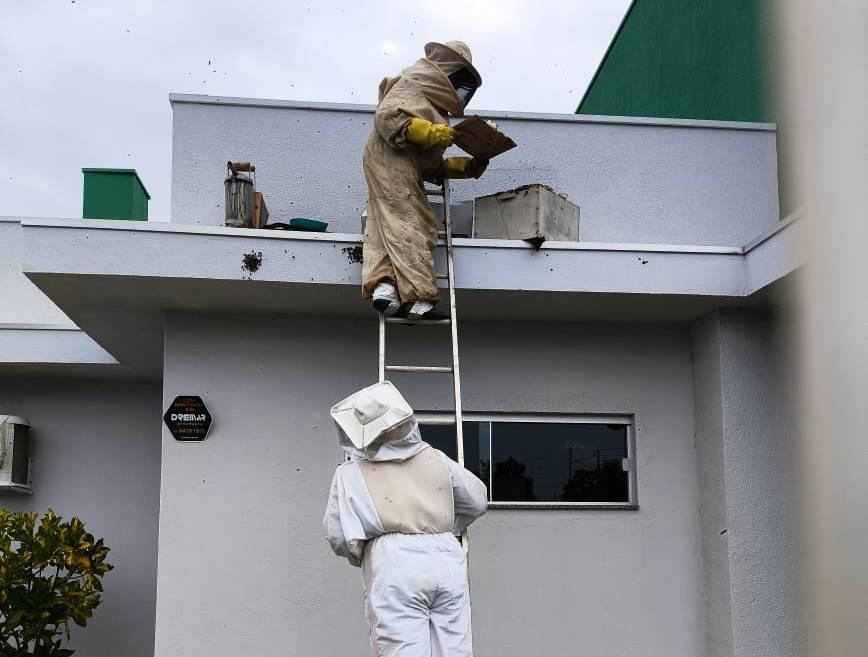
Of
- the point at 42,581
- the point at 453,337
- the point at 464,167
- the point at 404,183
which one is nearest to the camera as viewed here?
the point at 453,337

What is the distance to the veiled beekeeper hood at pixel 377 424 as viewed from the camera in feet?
14.0

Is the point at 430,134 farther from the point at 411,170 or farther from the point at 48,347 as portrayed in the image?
the point at 48,347

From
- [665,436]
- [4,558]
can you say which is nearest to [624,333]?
[665,436]

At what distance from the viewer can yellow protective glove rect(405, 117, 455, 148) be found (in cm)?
519

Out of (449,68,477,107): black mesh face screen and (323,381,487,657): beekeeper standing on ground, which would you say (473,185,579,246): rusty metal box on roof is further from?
(323,381,487,657): beekeeper standing on ground

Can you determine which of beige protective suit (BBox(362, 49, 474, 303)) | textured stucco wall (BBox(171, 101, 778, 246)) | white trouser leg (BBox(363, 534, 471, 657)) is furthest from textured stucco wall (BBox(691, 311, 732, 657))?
white trouser leg (BBox(363, 534, 471, 657))

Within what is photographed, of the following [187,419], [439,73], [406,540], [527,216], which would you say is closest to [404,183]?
[439,73]

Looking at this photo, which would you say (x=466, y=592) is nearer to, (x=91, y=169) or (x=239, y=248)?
(x=239, y=248)

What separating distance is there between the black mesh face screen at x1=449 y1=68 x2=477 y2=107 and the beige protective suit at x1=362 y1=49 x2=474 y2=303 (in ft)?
0.16

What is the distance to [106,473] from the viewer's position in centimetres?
827

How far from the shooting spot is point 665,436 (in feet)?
20.7

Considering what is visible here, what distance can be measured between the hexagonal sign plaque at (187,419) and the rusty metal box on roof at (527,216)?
196cm

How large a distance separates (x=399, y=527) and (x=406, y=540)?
0.21 feet

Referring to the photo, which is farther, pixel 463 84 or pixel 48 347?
pixel 48 347
